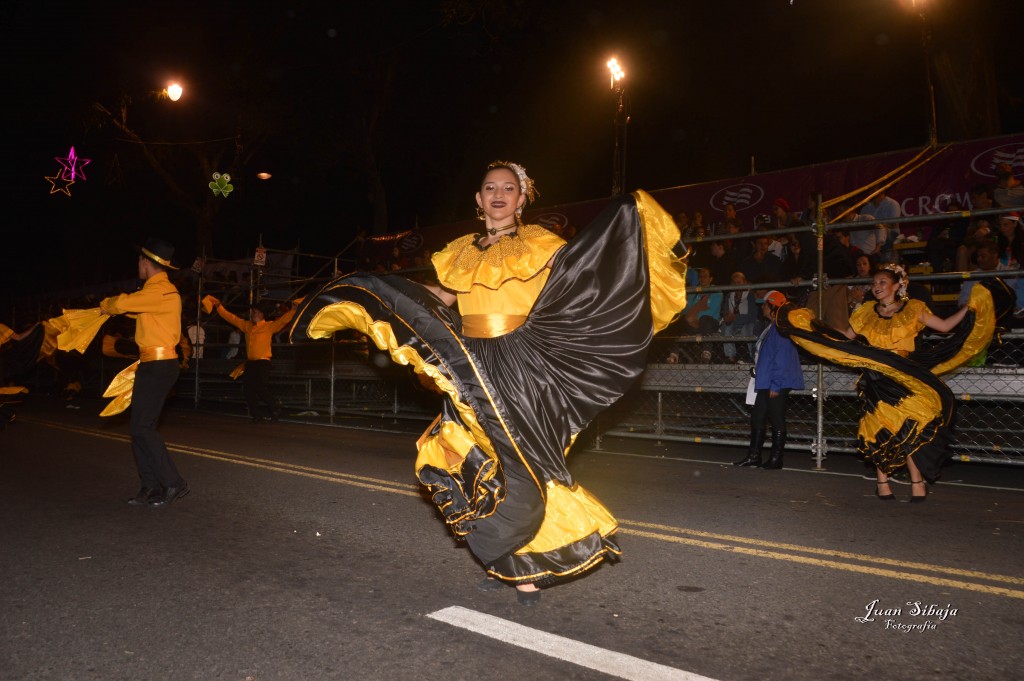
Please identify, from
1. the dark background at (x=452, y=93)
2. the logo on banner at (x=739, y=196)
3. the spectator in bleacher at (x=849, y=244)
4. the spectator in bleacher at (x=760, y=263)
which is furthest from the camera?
the dark background at (x=452, y=93)

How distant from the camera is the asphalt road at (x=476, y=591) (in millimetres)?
2971

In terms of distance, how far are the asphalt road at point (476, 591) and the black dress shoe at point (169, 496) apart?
109mm

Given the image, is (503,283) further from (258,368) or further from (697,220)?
(258,368)

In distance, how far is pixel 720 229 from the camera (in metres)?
12.4

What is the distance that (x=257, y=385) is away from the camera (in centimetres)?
1271

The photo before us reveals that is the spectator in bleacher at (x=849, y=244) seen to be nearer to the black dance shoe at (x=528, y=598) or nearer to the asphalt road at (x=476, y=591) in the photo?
the asphalt road at (x=476, y=591)

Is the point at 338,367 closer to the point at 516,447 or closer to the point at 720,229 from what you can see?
the point at 720,229

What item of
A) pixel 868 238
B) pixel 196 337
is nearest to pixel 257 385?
pixel 196 337

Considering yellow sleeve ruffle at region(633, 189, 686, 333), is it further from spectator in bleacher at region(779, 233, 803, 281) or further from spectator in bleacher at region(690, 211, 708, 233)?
spectator in bleacher at region(690, 211, 708, 233)

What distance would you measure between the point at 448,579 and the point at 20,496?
14.2 feet

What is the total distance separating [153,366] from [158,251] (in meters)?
0.93

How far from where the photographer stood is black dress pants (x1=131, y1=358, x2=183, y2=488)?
6098 mm

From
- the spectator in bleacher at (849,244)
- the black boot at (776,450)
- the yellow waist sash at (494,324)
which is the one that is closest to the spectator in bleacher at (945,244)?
the spectator in bleacher at (849,244)

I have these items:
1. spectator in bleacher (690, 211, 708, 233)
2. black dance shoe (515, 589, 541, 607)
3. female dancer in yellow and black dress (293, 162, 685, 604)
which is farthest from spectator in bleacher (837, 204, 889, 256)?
black dance shoe (515, 589, 541, 607)
